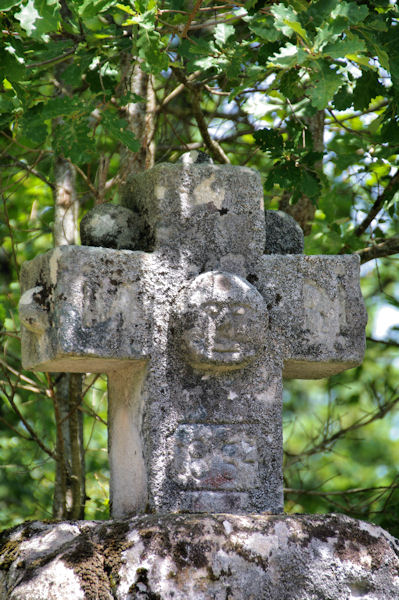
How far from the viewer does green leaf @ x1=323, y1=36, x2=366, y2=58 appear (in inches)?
102

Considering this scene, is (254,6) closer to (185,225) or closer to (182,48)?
(182,48)

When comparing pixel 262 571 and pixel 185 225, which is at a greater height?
pixel 185 225

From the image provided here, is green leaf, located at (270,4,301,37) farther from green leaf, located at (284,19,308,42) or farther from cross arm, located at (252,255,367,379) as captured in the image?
cross arm, located at (252,255,367,379)

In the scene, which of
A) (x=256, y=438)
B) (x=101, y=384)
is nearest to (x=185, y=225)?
(x=256, y=438)

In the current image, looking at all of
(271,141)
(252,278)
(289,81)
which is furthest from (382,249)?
(252,278)

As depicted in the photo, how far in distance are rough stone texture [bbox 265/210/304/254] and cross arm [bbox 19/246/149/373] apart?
0.56m

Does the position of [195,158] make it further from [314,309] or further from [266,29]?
[314,309]

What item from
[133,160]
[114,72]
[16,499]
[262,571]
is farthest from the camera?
[16,499]

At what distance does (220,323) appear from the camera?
2.80 metres

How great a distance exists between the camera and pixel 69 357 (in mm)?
2738

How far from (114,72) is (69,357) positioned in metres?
1.65

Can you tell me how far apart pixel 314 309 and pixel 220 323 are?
0.41m

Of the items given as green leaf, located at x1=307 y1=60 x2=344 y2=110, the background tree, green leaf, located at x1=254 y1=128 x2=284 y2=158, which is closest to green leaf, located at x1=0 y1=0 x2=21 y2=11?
the background tree

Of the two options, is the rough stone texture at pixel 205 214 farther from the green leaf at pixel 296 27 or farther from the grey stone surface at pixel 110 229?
the green leaf at pixel 296 27
